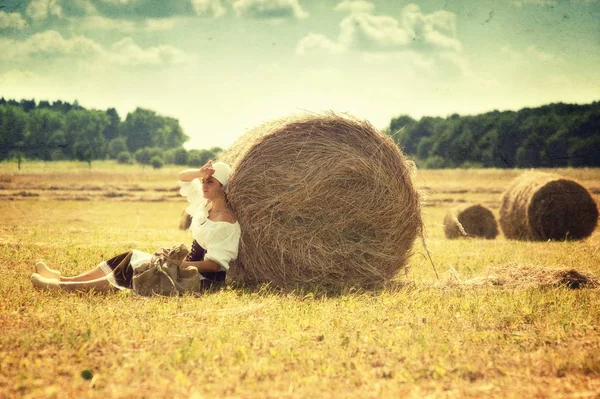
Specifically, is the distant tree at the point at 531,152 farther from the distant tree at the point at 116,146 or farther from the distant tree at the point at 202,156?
the distant tree at the point at 116,146

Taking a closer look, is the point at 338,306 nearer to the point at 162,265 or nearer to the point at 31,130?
the point at 162,265

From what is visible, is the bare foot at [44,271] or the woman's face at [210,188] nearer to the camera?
the bare foot at [44,271]

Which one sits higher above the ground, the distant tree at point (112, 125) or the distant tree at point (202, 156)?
the distant tree at point (112, 125)

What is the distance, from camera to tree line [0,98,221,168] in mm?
24109

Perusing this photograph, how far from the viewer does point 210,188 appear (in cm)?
664

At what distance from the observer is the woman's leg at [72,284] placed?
577 centimetres

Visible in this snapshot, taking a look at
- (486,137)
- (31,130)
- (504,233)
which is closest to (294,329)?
(504,233)

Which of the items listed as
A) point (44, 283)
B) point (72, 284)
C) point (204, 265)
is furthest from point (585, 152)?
point (44, 283)

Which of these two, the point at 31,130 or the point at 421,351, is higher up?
the point at 31,130

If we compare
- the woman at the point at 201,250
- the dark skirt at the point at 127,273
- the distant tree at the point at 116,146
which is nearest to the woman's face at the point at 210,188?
the woman at the point at 201,250

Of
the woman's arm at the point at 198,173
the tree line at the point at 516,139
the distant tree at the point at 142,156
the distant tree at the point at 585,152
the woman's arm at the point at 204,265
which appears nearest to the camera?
the woman's arm at the point at 204,265

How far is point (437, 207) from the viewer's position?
24.2 metres

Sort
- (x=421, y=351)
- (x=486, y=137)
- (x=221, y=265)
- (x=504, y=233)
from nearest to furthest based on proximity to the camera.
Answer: (x=421, y=351) → (x=221, y=265) → (x=504, y=233) → (x=486, y=137)

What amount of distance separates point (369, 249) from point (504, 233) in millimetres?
8277
